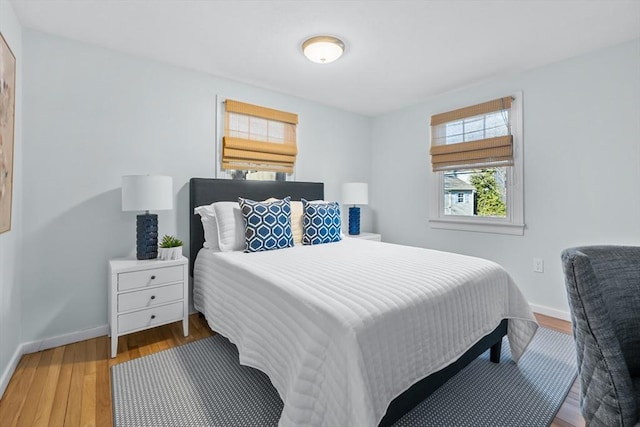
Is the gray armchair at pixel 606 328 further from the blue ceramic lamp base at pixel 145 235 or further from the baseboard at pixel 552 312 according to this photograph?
the blue ceramic lamp base at pixel 145 235

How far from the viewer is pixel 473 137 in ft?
11.0

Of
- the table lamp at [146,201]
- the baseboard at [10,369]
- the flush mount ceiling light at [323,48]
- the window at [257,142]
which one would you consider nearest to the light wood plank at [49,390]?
the baseboard at [10,369]

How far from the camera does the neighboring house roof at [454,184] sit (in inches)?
137

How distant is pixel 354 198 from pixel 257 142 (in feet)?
4.70

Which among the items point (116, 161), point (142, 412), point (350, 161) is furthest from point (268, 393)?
point (350, 161)

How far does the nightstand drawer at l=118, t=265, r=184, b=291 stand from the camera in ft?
6.94

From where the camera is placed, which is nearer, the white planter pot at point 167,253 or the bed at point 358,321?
the bed at point 358,321

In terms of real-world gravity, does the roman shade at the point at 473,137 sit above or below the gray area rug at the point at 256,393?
above

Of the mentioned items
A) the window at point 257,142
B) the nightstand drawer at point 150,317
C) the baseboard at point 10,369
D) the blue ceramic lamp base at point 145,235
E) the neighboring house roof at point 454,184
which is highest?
the window at point 257,142

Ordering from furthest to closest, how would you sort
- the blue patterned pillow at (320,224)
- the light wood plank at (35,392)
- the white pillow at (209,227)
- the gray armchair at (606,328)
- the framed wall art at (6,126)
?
the blue patterned pillow at (320,224) → the white pillow at (209,227) → the framed wall art at (6,126) → the light wood plank at (35,392) → the gray armchair at (606,328)

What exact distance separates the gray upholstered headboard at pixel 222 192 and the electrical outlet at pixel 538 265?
2.51 meters

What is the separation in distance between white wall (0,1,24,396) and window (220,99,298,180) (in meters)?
1.51

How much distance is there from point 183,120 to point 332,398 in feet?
8.91

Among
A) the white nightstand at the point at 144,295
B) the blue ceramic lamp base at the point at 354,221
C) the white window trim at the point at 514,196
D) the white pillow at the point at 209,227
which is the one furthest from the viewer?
the blue ceramic lamp base at the point at 354,221
